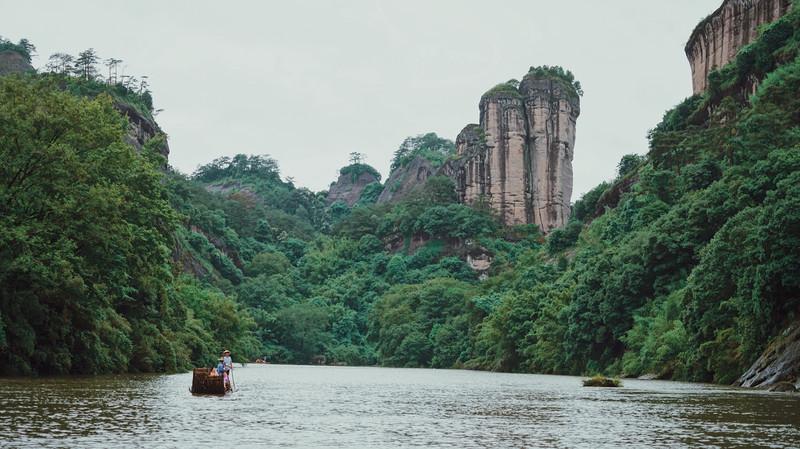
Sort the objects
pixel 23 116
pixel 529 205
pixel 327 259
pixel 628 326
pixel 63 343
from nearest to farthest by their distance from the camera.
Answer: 1. pixel 23 116
2. pixel 63 343
3. pixel 628 326
4. pixel 529 205
5. pixel 327 259

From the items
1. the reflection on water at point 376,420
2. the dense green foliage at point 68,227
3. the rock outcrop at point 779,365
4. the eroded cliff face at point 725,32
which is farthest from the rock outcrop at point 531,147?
the reflection on water at point 376,420

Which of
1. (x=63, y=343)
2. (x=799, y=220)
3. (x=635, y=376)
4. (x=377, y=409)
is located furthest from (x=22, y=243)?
(x=635, y=376)

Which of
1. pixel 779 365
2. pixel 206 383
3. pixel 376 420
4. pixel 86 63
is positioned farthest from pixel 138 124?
pixel 376 420

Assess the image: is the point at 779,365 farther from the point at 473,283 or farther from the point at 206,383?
the point at 473,283

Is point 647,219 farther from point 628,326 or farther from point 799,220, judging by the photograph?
point 799,220

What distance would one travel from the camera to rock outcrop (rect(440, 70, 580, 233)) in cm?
17662

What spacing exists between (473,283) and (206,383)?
128m

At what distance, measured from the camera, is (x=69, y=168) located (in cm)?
4066

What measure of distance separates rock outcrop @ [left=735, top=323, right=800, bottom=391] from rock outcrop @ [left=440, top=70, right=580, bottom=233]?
134288mm

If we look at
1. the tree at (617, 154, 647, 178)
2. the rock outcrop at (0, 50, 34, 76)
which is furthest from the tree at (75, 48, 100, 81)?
the tree at (617, 154, 647, 178)

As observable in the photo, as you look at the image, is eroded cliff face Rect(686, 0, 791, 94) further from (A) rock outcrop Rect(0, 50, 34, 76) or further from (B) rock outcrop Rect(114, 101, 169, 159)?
(A) rock outcrop Rect(0, 50, 34, 76)

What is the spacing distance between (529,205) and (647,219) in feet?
293

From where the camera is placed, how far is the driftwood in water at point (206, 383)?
34.3 metres

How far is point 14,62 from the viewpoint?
164500mm
